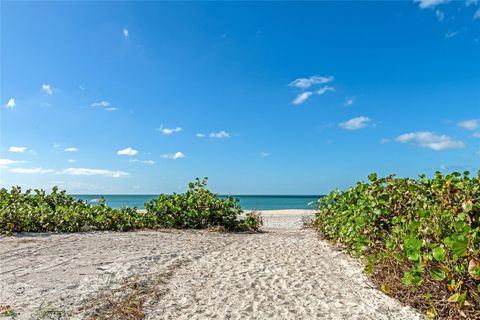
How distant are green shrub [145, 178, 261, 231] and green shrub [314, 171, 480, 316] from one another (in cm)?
386

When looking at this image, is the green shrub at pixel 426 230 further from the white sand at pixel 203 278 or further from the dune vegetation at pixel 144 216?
the dune vegetation at pixel 144 216

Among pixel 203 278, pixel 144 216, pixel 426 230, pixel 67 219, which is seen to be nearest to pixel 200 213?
pixel 144 216

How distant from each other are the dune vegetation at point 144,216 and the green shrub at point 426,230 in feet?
13.0

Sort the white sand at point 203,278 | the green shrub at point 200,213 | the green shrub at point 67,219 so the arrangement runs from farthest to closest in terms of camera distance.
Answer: the green shrub at point 200,213 → the green shrub at point 67,219 → the white sand at point 203,278

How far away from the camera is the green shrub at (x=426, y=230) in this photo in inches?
118

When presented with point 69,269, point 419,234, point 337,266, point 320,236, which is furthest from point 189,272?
point 320,236

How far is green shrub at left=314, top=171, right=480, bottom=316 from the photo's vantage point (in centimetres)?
299

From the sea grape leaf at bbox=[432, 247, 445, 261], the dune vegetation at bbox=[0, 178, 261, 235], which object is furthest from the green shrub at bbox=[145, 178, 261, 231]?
the sea grape leaf at bbox=[432, 247, 445, 261]

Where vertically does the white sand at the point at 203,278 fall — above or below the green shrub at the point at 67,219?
below

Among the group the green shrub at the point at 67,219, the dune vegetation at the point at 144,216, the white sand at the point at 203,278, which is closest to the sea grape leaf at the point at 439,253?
the white sand at the point at 203,278

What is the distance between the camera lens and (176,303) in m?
3.78

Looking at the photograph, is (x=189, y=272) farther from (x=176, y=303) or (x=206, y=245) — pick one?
(x=206, y=245)

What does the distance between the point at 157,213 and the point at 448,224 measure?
7514 millimetres

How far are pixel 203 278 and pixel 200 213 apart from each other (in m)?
4.94
